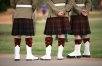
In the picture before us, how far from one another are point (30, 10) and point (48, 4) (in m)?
0.51

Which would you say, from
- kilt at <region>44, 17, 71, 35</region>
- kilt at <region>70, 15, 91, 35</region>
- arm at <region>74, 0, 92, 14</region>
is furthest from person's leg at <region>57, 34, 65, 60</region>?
arm at <region>74, 0, 92, 14</region>

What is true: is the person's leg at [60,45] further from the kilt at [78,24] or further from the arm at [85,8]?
the arm at [85,8]

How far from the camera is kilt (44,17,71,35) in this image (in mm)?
14281

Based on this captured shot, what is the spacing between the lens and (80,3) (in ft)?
48.3

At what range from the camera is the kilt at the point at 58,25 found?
46.9 ft

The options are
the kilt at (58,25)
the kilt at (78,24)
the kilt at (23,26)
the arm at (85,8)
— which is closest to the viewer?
the kilt at (23,26)

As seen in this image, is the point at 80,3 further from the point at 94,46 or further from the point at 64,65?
the point at 94,46

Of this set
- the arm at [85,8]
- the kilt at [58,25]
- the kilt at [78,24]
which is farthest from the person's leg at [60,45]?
the arm at [85,8]

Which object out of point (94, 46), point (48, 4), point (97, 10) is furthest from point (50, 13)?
point (97, 10)

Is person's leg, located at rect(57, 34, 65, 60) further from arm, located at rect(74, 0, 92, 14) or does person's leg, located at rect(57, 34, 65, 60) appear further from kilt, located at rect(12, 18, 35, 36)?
arm, located at rect(74, 0, 92, 14)

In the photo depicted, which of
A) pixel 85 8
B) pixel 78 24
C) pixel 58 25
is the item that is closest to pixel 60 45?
pixel 58 25

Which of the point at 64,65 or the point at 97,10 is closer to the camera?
the point at 64,65

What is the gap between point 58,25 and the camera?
1430cm

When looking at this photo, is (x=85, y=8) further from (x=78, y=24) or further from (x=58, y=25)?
(x=58, y=25)
